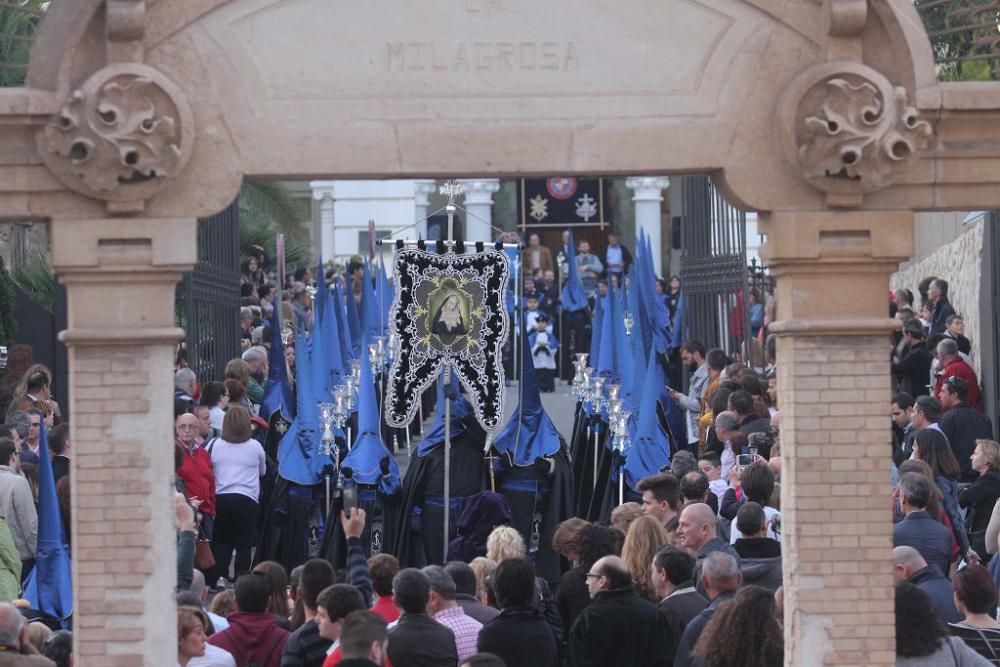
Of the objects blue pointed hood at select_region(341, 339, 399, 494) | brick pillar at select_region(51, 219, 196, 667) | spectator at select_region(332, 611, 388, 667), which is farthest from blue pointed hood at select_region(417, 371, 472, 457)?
spectator at select_region(332, 611, 388, 667)

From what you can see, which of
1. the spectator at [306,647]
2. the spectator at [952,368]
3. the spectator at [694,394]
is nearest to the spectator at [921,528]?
the spectator at [306,647]

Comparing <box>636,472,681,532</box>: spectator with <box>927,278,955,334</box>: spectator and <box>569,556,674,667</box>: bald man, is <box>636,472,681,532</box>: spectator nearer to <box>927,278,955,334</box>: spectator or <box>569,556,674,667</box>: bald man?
<box>569,556,674,667</box>: bald man

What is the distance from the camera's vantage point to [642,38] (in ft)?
33.2

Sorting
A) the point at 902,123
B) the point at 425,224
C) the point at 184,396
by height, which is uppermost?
the point at 425,224

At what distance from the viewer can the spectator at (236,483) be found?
1591cm

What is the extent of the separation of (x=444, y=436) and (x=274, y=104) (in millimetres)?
6773

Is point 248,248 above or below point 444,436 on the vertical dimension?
above

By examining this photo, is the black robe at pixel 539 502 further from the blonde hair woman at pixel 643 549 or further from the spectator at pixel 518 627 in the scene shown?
the spectator at pixel 518 627

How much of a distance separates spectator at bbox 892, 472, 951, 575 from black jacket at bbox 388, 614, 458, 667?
3.17 metres

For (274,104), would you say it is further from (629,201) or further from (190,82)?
(629,201)

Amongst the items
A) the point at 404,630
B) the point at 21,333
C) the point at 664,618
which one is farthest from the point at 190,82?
the point at 21,333

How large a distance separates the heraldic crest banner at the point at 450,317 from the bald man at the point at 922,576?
6071 millimetres

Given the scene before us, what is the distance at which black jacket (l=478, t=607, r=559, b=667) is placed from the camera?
9594 mm

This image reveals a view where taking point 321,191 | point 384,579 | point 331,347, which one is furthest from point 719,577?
point 321,191
